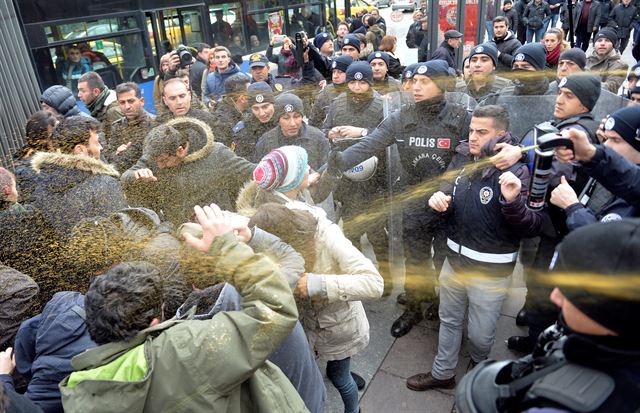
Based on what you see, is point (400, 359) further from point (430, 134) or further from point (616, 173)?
point (616, 173)

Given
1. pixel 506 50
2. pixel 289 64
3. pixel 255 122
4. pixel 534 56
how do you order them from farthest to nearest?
pixel 289 64 → pixel 506 50 → pixel 255 122 → pixel 534 56

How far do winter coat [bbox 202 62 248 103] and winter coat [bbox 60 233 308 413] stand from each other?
563 cm

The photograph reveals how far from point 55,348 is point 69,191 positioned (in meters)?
1.70

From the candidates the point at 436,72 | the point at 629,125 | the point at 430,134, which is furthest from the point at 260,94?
the point at 629,125

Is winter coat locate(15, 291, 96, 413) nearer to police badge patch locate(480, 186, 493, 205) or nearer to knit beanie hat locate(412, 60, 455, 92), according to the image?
police badge patch locate(480, 186, 493, 205)

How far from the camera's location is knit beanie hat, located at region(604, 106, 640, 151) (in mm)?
2405

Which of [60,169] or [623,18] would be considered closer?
[60,169]

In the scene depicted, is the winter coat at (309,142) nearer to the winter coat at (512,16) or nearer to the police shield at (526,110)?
the police shield at (526,110)

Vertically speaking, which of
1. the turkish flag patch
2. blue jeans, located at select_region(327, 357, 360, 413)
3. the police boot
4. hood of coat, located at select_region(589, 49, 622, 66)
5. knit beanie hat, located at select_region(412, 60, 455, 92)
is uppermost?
knit beanie hat, located at select_region(412, 60, 455, 92)

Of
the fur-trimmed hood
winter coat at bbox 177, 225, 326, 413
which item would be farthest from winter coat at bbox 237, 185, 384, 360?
the fur-trimmed hood

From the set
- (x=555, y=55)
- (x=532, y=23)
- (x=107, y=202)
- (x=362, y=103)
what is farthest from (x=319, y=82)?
(x=532, y=23)

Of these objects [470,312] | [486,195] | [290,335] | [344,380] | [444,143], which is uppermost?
[444,143]

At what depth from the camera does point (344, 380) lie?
9.02ft

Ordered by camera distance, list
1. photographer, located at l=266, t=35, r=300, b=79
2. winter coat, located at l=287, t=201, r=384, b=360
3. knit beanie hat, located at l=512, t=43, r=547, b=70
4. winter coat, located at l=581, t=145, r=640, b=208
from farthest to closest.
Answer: photographer, located at l=266, t=35, r=300, b=79 < knit beanie hat, located at l=512, t=43, r=547, b=70 < winter coat, located at l=287, t=201, r=384, b=360 < winter coat, located at l=581, t=145, r=640, b=208
